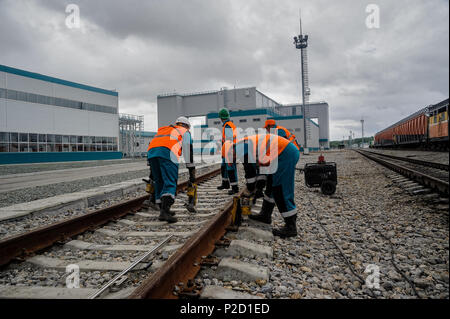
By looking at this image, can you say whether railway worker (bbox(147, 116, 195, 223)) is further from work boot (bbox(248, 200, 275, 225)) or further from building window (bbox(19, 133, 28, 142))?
building window (bbox(19, 133, 28, 142))

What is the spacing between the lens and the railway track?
210 cm

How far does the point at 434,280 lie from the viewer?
2.09 metres

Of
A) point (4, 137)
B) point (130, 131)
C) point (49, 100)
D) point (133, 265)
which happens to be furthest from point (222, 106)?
point (133, 265)

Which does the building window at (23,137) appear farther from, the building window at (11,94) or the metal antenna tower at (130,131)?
the metal antenna tower at (130,131)

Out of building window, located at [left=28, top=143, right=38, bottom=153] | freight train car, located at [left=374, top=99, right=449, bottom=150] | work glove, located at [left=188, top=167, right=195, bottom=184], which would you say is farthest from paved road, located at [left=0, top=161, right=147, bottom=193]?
freight train car, located at [left=374, top=99, right=449, bottom=150]

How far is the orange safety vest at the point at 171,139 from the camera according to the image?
Answer: 425cm

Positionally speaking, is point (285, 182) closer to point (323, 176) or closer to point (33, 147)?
point (323, 176)

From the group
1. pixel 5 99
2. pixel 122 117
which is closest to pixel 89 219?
pixel 5 99

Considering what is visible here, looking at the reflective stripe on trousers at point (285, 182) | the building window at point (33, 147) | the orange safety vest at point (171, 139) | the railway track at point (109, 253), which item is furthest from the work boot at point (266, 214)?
the building window at point (33, 147)

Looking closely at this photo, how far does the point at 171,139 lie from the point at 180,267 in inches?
96.8

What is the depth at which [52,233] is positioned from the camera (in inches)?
134

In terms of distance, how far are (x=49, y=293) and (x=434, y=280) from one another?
295 cm

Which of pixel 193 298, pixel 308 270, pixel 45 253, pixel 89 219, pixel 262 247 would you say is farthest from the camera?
pixel 89 219

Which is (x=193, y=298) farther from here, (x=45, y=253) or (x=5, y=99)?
(x=5, y=99)
